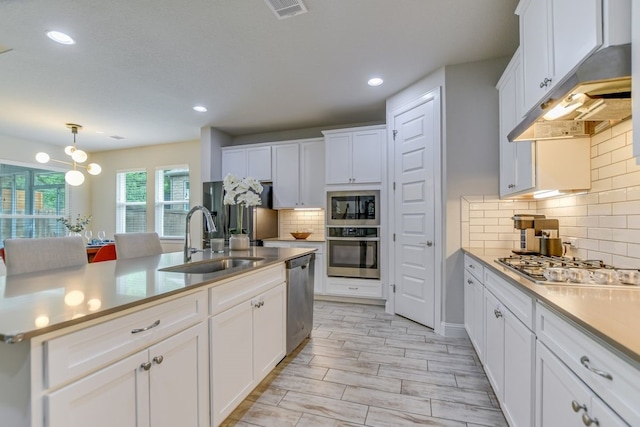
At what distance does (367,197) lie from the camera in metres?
4.15

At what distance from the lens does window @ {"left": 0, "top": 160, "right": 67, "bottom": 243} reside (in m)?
5.41

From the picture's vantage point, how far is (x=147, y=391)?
1.18m

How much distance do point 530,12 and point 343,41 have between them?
1.36m

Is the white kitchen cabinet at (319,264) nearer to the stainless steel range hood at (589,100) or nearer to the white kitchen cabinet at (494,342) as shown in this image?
the white kitchen cabinet at (494,342)

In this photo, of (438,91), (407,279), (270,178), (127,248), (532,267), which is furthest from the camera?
(270,178)

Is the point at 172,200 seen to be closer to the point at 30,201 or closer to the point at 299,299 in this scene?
the point at 30,201

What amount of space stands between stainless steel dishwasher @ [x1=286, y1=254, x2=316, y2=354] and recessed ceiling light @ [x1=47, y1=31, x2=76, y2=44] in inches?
101

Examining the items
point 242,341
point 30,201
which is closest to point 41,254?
point 242,341

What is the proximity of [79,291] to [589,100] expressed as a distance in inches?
93.0

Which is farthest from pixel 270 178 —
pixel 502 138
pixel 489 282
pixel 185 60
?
pixel 489 282

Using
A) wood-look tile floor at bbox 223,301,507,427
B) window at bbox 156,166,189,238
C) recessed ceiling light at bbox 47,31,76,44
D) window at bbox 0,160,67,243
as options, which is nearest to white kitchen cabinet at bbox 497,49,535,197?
wood-look tile floor at bbox 223,301,507,427

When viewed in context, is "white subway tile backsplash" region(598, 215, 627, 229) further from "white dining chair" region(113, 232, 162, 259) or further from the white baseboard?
"white dining chair" region(113, 232, 162, 259)

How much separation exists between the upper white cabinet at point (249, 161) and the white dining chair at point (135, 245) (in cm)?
244

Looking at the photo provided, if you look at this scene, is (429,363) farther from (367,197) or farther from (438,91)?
(438,91)
